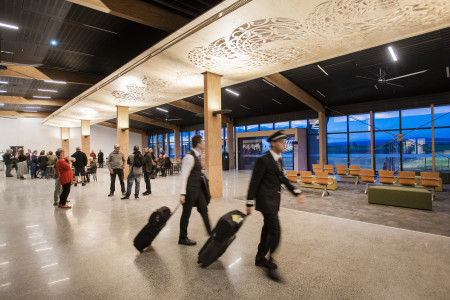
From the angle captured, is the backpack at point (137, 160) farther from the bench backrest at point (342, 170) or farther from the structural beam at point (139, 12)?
the bench backrest at point (342, 170)

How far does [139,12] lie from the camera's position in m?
5.84

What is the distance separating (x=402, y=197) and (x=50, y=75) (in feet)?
43.1

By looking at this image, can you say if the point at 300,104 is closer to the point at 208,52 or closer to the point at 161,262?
the point at 208,52

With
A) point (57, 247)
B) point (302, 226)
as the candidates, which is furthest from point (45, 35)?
point (302, 226)

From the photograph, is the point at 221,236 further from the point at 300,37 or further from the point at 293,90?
the point at 293,90

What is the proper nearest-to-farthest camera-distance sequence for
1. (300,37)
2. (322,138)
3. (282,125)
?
(300,37) → (322,138) → (282,125)

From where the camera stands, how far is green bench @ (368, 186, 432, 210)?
578 centimetres

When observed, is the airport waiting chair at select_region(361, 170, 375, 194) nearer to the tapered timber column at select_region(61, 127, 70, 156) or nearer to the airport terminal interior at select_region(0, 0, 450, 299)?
the airport terminal interior at select_region(0, 0, 450, 299)

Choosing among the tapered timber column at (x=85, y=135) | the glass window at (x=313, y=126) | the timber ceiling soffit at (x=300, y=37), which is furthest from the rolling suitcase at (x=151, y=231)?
the tapered timber column at (x=85, y=135)

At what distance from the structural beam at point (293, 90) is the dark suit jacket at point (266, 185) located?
8232 millimetres

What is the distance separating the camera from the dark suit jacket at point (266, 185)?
9.01 ft

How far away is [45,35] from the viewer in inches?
287

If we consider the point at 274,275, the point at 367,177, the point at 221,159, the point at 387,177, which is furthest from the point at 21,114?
the point at 387,177

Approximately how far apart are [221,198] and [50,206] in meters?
4.71
